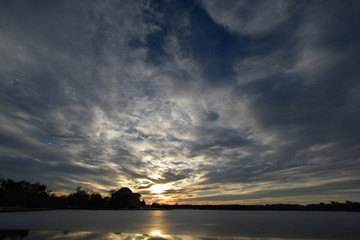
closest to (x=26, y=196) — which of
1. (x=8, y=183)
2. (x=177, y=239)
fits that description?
(x=8, y=183)

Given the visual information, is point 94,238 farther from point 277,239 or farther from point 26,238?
point 277,239

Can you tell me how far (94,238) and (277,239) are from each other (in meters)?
27.9

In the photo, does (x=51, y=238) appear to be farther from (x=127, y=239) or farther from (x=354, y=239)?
(x=354, y=239)

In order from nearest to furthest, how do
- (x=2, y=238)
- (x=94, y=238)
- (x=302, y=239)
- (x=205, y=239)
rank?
(x=2, y=238)
(x=94, y=238)
(x=205, y=239)
(x=302, y=239)

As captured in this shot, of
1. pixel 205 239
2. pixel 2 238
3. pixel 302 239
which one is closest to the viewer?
pixel 2 238

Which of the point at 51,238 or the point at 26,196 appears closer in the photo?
the point at 51,238

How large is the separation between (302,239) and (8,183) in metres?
195

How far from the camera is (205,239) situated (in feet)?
103

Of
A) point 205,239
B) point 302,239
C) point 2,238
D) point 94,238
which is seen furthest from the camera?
point 302,239

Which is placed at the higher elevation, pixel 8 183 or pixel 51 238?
pixel 8 183

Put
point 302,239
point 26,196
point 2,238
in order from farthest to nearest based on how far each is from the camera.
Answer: point 26,196 → point 302,239 → point 2,238

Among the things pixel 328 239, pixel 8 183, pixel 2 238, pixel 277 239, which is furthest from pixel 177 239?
pixel 8 183

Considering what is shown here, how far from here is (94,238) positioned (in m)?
29.1

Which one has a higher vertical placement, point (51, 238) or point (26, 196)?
point (26, 196)
